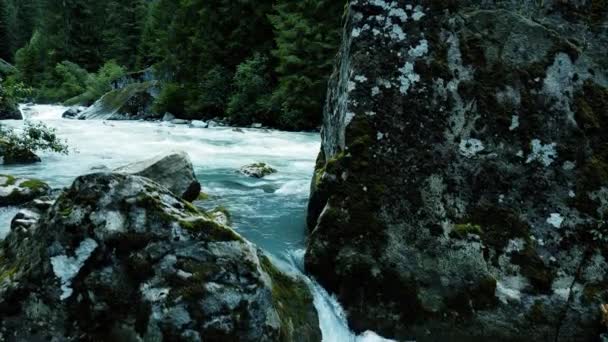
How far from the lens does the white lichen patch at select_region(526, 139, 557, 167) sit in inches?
178

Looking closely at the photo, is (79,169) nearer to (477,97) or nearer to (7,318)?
(7,318)

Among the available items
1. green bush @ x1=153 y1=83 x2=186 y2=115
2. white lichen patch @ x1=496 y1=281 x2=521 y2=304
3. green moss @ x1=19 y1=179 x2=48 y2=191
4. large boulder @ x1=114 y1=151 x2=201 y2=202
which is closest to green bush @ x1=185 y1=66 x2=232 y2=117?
green bush @ x1=153 y1=83 x2=186 y2=115

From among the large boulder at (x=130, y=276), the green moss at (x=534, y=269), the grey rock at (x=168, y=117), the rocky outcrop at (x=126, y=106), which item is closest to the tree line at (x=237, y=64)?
the grey rock at (x=168, y=117)

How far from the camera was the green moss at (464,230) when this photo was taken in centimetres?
432

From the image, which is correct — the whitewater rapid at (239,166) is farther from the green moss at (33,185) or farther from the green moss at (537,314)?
the green moss at (537,314)

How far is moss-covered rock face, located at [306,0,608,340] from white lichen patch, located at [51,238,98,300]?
197cm

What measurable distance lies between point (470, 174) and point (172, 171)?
3962 millimetres

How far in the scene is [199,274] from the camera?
11.1 ft

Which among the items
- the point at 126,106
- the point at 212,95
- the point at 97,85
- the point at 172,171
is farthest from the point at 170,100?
the point at 172,171

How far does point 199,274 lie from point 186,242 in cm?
27

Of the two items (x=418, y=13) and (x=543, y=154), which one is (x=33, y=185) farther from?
(x=543, y=154)

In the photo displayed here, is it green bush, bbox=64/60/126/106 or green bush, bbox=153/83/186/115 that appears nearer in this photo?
green bush, bbox=153/83/186/115

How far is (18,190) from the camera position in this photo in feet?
20.7

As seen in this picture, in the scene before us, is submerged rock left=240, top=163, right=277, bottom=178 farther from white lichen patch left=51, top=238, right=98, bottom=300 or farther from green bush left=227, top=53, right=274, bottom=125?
green bush left=227, top=53, right=274, bottom=125
